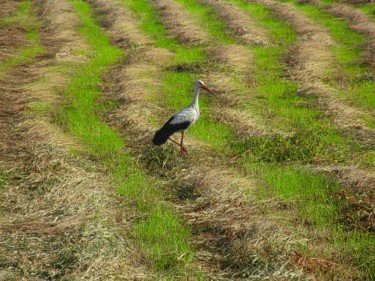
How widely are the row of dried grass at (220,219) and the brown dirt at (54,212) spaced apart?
0.91 meters

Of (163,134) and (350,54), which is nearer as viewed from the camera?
(163,134)

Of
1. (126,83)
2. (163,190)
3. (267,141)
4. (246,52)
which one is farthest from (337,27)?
(163,190)

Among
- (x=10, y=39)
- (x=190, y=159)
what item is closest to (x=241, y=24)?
(x=10, y=39)

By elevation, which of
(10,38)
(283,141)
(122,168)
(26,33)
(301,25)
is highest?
(283,141)

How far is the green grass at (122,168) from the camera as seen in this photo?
21.4 ft

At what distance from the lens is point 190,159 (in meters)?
9.36

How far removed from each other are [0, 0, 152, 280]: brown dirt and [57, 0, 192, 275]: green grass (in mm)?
252

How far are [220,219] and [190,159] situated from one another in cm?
241

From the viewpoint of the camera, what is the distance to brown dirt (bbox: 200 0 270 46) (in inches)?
767

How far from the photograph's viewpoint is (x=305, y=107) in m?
12.5

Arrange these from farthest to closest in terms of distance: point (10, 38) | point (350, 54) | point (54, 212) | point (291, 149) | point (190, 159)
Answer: point (10, 38) → point (350, 54) → point (291, 149) → point (190, 159) → point (54, 212)

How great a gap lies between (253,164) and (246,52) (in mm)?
9173

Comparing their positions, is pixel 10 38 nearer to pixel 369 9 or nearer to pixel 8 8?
pixel 8 8

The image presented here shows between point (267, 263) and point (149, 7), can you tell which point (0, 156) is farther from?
point (149, 7)
